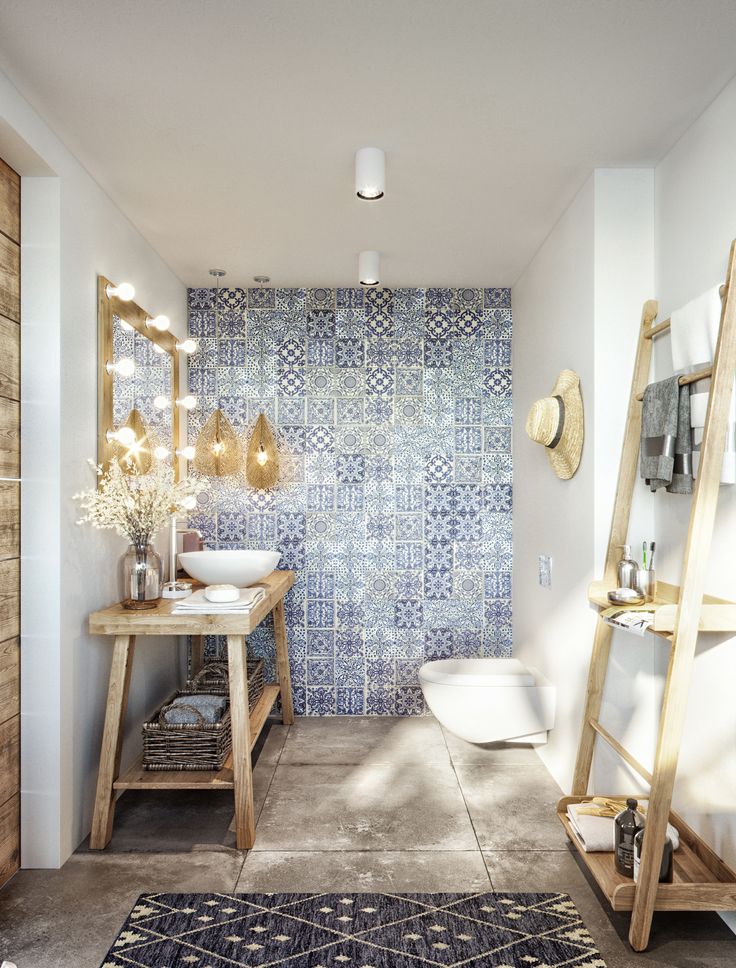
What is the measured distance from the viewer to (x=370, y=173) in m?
2.51

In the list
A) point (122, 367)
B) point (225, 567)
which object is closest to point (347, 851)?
point (225, 567)

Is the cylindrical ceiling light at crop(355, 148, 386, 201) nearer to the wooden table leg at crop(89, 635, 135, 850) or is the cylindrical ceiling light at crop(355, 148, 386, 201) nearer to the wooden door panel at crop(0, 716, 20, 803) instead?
the wooden table leg at crop(89, 635, 135, 850)

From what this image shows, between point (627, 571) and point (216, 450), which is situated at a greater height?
point (216, 450)

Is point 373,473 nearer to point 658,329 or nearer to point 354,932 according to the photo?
point 658,329

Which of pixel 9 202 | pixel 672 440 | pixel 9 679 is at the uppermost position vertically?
pixel 9 202

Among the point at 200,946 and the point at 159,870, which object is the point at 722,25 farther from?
the point at 159,870

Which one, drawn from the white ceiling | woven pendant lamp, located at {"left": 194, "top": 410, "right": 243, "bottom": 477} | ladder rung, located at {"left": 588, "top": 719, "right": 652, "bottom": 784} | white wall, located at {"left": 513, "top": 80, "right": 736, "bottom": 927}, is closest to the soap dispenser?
white wall, located at {"left": 513, "top": 80, "right": 736, "bottom": 927}

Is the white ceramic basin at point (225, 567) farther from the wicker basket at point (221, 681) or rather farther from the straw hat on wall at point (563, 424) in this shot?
the straw hat on wall at point (563, 424)

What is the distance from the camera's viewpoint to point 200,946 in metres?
2.04

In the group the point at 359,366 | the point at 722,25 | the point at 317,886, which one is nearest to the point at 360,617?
the point at 359,366

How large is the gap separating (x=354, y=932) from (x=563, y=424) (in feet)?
6.36

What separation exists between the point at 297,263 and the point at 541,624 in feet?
7.26

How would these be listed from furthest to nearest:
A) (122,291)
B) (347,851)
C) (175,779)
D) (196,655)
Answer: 1. (196,655)
2. (122,291)
3. (175,779)
4. (347,851)

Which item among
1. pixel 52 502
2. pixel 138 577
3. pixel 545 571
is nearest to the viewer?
pixel 52 502
